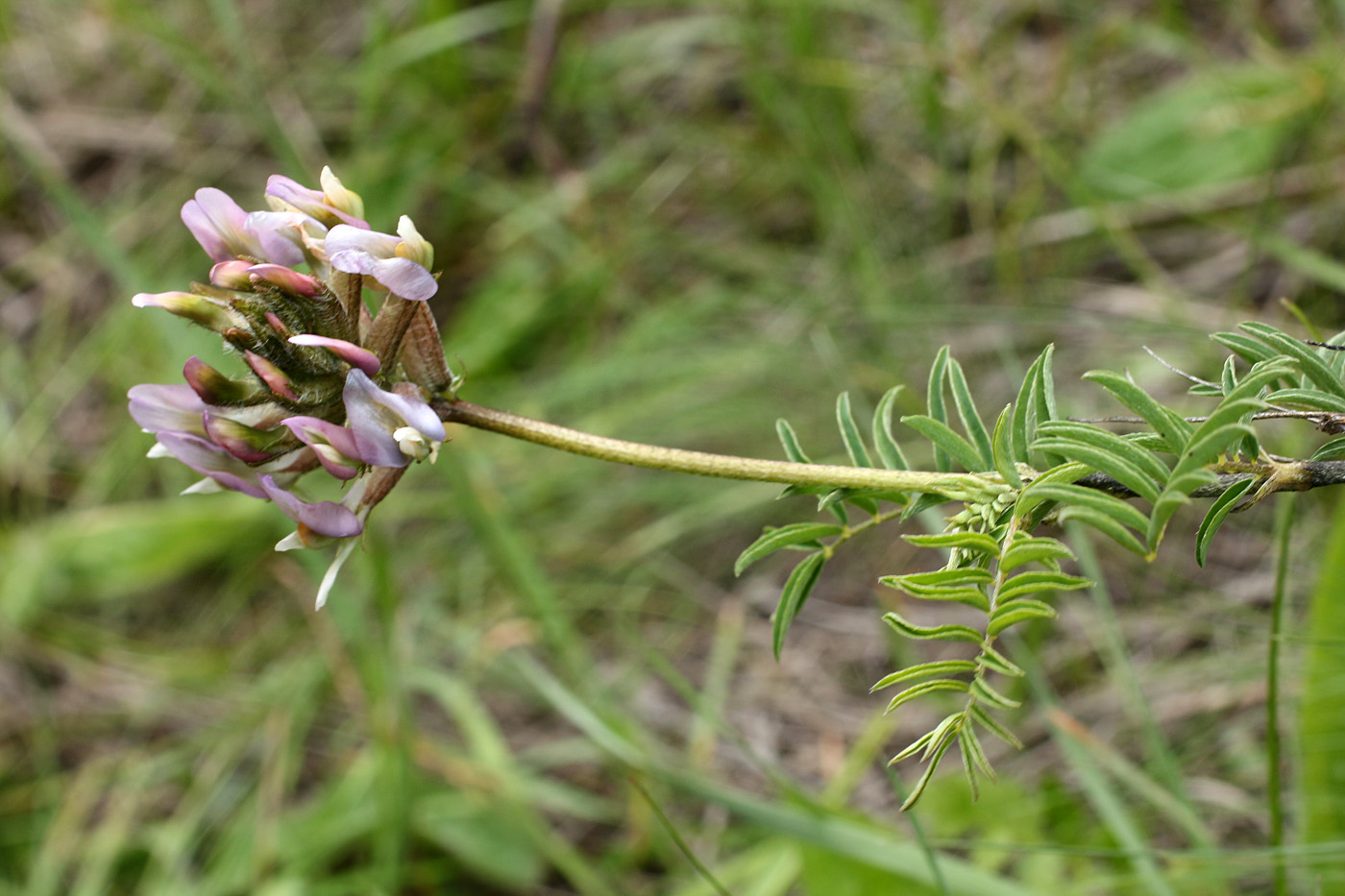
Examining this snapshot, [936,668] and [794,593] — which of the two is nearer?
[936,668]

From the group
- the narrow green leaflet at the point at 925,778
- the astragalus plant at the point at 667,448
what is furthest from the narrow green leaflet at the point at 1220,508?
the narrow green leaflet at the point at 925,778

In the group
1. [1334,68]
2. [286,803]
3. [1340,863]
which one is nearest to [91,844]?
[286,803]

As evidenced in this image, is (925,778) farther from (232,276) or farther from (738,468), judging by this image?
(232,276)

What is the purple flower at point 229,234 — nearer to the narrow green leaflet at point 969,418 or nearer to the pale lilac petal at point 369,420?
the pale lilac petal at point 369,420

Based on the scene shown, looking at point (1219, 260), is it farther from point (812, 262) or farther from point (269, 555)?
point (269, 555)

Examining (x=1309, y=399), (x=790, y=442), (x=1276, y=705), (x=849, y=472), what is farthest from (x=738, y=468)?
(x=1276, y=705)
